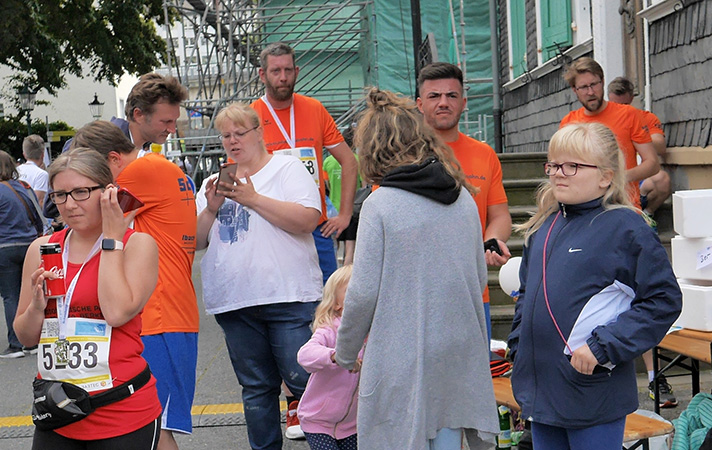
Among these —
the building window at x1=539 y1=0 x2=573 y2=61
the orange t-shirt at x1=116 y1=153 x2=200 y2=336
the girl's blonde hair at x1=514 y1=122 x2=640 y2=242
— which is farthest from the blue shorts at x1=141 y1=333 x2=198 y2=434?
the building window at x1=539 y1=0 x2=573 y2=61

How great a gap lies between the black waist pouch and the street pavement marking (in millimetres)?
3051

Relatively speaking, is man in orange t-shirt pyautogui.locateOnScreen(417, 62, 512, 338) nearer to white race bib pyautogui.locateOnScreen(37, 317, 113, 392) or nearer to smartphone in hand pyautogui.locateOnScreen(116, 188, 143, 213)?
smartphone in hand pyautogui.locateOnScreen(116, 188, 143, 213)

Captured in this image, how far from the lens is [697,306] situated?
4062 mm

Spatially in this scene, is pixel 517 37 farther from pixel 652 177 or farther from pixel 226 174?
pixel 226 174

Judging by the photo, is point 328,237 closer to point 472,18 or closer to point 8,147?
point 472,18

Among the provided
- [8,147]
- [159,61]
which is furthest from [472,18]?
[8,147]

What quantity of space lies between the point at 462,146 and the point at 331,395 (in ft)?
4.29

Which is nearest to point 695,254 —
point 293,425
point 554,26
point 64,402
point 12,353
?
point 293,425

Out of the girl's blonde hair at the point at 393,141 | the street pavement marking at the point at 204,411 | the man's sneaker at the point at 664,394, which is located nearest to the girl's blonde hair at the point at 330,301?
the girl's blonde hair at the point at 393,141

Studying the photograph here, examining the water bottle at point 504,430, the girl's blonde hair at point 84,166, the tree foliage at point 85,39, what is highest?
the tree foliage at point 85,39

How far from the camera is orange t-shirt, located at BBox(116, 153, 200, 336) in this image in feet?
12.6

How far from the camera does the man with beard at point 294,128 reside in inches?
206

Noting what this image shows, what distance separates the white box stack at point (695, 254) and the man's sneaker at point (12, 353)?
21.2 ft

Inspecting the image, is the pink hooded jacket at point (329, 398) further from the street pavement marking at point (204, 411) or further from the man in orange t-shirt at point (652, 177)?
the man in orange t-shirt at point (652, 177)
